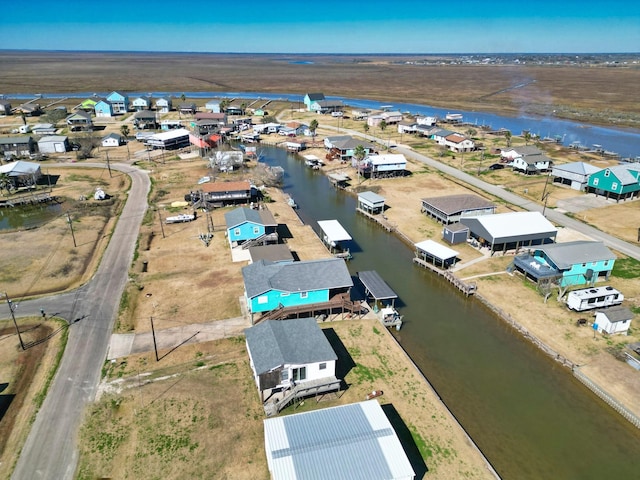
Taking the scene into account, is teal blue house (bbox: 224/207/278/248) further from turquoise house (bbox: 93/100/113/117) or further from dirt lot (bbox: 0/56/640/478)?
turquoise house (bbox: 93/100/113/117)

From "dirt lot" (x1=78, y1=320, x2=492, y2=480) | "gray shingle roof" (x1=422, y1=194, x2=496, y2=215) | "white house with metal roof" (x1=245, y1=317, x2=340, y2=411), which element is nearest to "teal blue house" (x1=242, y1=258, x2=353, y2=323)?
"dirt lot" (x1=78, y1=320, x2=492, y2=480)

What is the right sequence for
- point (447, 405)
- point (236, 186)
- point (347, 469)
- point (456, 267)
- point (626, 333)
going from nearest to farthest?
point (347, 469)
point (447, 405)
point (626, 333)
point (456, 267)
point (236, 186)

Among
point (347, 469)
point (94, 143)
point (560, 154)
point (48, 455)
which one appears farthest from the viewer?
point (94, 143)

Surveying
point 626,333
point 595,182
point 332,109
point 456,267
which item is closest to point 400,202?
point 456,267

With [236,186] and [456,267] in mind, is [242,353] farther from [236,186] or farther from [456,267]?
[236,186]

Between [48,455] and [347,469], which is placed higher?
[347,469]

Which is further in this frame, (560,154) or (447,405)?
(560,154)
